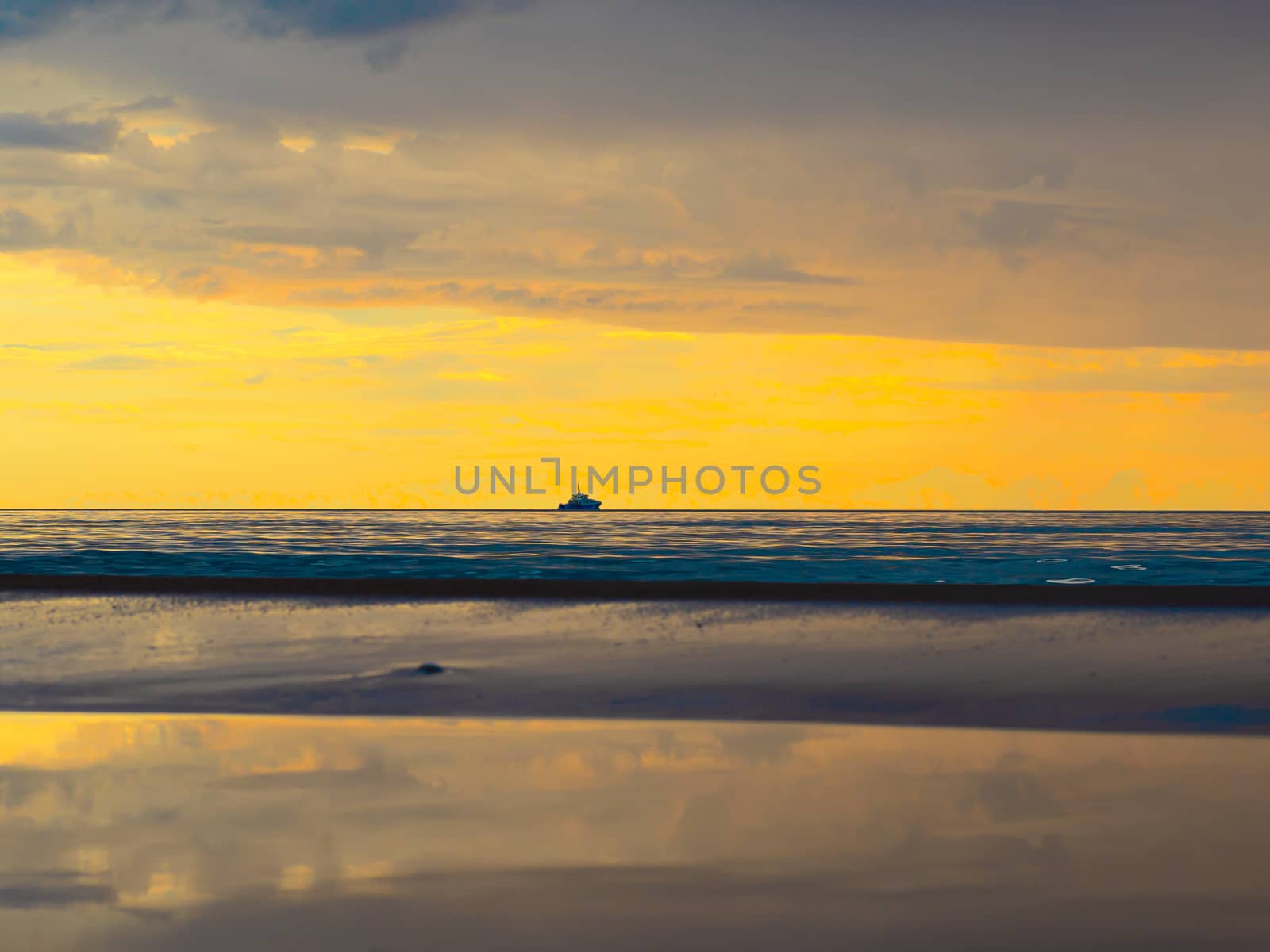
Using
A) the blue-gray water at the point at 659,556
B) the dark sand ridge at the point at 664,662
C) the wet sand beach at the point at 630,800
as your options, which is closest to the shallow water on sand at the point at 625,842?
the wet sand beach at the point at 630,800

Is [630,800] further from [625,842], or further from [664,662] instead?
[664,662]

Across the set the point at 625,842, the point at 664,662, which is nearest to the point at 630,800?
the point at 625,842

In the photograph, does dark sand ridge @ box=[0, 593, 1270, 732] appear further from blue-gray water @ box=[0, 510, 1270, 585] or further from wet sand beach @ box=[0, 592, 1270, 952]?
blue-gray water @ box=[0, 510, 1270, 585]

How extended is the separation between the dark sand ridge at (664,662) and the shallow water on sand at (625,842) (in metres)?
1.90

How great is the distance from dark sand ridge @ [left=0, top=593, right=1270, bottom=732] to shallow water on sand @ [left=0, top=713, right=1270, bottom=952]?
1901 millimetres

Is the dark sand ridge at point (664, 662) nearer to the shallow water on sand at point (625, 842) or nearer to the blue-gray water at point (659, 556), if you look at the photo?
the shallow water on sand at point (625, 842)

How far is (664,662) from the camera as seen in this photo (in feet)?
54.7

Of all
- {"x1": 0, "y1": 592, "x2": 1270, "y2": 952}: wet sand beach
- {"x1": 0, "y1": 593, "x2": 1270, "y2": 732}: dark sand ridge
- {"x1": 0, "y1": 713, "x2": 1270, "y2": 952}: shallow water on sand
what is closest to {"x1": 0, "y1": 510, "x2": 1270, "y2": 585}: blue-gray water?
{"x1": 0, "y1": 593, "x2": 1270, "y2": 732}: dark sand ridge

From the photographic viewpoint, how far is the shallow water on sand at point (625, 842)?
18.9 feet

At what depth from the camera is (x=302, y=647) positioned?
18.3m

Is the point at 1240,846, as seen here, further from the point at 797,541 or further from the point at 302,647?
the point at 797,541

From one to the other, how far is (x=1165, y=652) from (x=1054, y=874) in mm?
12445

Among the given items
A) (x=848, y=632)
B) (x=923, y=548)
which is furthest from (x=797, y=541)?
(x=848, y=632)

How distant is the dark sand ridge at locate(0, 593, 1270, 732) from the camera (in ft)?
41.9
